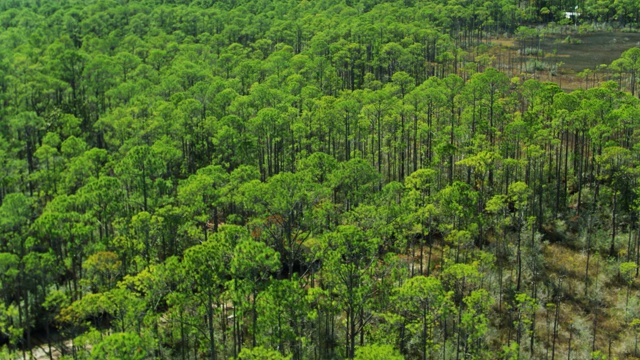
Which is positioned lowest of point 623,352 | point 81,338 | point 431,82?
point 623,352

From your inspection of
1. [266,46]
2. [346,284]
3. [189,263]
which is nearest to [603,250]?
[346,284]

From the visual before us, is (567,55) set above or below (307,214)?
above

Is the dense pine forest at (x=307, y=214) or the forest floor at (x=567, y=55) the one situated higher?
the forest floor at (x=567, y=55)

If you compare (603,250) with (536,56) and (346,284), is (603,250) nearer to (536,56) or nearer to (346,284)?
(346,284)

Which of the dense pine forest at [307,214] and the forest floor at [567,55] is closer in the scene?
the dense pine forest at [307,214]
